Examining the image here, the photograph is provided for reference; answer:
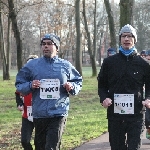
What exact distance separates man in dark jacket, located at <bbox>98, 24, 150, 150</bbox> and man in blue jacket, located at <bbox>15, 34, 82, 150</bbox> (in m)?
0.60

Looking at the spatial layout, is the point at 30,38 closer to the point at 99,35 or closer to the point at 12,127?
the point at 99,35

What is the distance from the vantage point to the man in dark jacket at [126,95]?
5340 millimetres

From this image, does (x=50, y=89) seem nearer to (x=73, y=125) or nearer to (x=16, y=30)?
(x=73, y=125)

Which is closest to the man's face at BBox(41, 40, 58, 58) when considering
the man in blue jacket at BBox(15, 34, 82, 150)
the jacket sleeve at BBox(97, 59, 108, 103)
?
the man in blue jacket at BBox(15, 34, 82, 150)

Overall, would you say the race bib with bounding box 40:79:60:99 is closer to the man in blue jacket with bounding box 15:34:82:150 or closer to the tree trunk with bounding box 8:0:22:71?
the man in blue jacket with bounding box 15:34:82:150

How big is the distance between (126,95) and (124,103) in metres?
0.10

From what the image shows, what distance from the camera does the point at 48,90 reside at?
563cm

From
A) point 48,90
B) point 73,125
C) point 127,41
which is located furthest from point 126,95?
point 73,125

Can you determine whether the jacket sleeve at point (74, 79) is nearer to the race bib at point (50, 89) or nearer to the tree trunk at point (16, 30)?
the race bib at point (50, 89)

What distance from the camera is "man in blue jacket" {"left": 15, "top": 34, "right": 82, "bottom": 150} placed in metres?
5.59

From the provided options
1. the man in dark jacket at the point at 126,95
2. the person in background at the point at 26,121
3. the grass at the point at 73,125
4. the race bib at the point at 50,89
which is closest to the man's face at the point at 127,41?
the man in dark jacket at the point at 126,95

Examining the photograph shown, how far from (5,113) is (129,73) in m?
9.02

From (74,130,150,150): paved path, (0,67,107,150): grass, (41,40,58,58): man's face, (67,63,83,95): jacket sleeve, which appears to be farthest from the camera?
(0,67,107,150): grass

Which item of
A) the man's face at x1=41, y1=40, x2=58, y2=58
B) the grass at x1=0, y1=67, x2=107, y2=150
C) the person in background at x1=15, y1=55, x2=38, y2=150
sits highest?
the man's face at x1=41, y1=40, x2=58, y2=58
